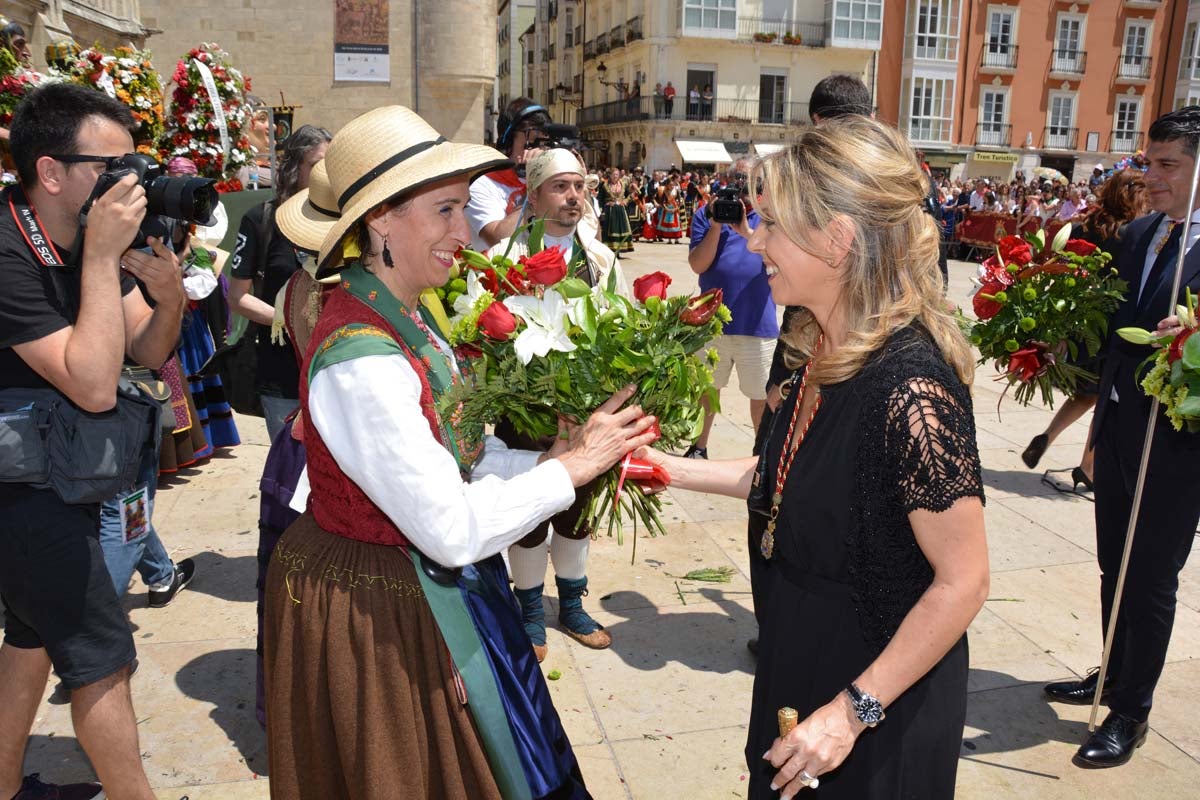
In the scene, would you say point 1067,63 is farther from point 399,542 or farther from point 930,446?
point 399,542

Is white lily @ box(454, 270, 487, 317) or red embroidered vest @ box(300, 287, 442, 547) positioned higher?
white lily @ box(454, 270, 487, 317)

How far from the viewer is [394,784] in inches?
75.3

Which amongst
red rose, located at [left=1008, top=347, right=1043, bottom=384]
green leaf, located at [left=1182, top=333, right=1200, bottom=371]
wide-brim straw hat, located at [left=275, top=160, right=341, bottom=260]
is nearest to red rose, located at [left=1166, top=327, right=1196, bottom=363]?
green leaf, located at [left=1182, top=333, right=1200, bottom=371]

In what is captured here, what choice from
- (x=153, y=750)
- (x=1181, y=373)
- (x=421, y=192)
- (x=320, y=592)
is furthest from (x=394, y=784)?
(x=1181, y=373)

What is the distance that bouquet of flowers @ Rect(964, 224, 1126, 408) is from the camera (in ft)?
10.4

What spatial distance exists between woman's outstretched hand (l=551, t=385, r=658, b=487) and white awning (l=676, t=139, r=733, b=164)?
37.7m

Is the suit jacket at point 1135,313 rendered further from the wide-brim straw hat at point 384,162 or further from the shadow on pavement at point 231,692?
the shadow on pavement at point 231,692

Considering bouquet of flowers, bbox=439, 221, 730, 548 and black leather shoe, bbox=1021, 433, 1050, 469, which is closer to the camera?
bouquet of flowers, bbox=439, 221, 730, 548

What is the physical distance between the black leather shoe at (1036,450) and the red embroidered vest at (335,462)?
5136 mm

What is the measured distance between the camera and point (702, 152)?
129 feet

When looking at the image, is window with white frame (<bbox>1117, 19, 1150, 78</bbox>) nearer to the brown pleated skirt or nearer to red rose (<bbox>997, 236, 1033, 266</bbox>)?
red rose (<bbox>997, 236, 1033, 266</bbox>)

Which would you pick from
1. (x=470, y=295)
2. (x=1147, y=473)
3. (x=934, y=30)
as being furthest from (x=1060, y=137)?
(x=470, y=295)

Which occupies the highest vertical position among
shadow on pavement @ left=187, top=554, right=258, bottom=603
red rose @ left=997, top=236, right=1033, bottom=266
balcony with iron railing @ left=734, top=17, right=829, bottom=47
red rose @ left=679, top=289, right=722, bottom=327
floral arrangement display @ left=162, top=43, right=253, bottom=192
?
balcony with iron railing @ left=734, top=17, right=829, bottom=47

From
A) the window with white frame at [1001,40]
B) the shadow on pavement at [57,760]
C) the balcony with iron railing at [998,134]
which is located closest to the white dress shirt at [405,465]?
the shadow on pavement at [57,760]
